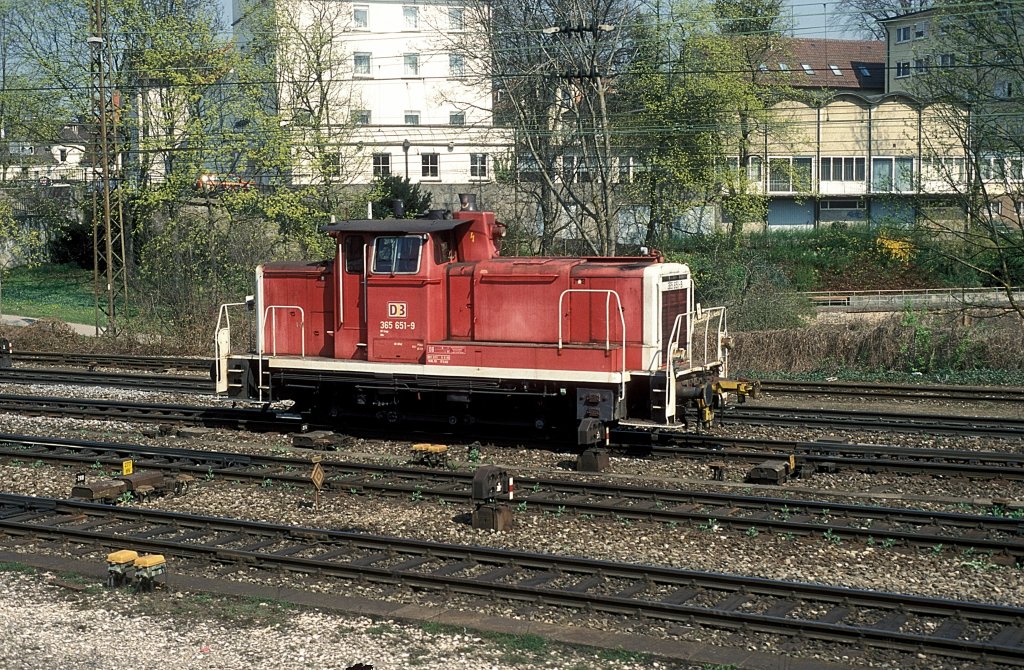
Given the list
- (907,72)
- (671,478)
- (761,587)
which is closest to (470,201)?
(671,478)

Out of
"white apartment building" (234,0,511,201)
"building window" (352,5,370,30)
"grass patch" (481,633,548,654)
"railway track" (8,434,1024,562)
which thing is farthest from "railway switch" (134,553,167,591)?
"building window" (352,5,370,30)

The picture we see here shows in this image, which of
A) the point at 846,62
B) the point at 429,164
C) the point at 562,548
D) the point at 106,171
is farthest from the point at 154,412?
the point at 846,62

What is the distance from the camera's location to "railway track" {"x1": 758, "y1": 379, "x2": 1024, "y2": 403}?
1925 cm

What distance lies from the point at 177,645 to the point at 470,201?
30.5 feet

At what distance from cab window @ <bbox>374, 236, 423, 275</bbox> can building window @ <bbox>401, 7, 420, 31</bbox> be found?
46834mm

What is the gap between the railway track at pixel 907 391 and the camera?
1925 cm

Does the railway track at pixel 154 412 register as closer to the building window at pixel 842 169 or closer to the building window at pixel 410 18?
the building window at pixel 410 18

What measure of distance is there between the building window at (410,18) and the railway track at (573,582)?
51.8m

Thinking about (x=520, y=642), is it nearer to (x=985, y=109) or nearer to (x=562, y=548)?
(x=562, y=548)

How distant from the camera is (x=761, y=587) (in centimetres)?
Answer: 838

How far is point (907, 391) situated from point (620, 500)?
10307 mm

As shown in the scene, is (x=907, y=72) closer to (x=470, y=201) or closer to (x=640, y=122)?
(x=640, y=122)

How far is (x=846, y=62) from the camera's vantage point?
6656cm

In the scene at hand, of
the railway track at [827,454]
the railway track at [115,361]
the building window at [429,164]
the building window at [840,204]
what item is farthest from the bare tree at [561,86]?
the building window at [840,204]
